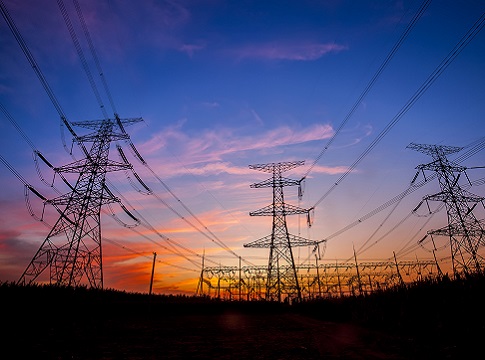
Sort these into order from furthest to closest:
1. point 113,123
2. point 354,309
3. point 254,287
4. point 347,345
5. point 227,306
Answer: point 254,287 → point 227,306 → point 113,123 → point 354,309 → point 347,345

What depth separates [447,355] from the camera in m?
6.16

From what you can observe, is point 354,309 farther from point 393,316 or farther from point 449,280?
point 449,280

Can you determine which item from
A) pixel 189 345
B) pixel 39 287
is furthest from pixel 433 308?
pixel 39 287

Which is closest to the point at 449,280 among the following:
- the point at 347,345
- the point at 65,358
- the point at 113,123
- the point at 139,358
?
the point at 347,345

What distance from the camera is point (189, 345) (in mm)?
8484

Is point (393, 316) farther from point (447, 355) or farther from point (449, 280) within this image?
point (447, 355)

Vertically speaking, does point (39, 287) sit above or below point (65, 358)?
above

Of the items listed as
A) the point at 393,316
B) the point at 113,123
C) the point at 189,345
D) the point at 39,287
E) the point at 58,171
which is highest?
the point at 113,123

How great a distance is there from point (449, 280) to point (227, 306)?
29138mm

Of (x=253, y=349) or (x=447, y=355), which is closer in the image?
(x=447, y=355)

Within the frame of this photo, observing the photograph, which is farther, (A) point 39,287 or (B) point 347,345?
(A) point 39,287

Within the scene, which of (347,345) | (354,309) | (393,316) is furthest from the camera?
(354,309)

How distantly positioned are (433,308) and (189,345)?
788cm

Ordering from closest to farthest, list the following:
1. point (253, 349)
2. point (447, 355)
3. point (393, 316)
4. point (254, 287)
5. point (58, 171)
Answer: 1. point (447, 355)
2. point (253, 349)
3. point (393, 316)
4. point (58, 171)
5. point (254, 287)
